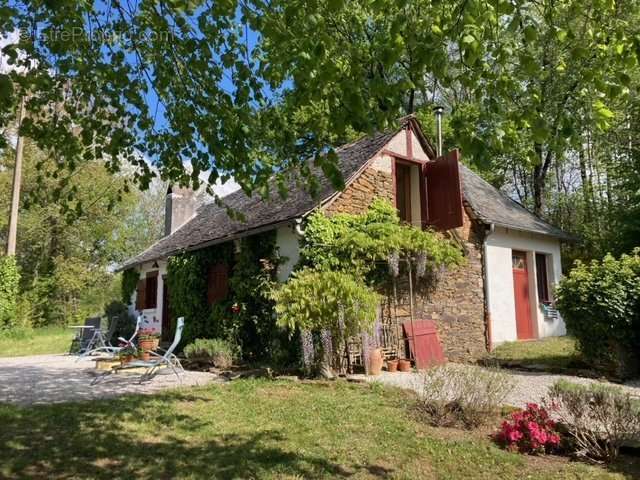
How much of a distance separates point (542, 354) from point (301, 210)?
5.89m

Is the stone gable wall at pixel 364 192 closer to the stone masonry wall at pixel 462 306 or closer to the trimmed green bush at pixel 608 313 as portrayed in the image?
the stone masonry wall at pixel 462 306

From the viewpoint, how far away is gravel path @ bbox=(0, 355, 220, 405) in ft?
22.7

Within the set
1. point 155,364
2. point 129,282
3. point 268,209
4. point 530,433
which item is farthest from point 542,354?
point 129,282

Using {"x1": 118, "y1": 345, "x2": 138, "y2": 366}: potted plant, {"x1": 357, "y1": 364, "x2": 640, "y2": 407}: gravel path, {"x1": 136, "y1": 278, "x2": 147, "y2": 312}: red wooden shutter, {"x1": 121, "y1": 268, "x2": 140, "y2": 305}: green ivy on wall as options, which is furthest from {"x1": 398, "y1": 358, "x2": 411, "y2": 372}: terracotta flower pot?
{"x1": 121, "y1": 268, "x2": 140, "y2": 305}: green ivy on wall

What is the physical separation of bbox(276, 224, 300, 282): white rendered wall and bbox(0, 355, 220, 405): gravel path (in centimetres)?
244

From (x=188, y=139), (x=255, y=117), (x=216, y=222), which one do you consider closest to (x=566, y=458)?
(x=255, y=117)

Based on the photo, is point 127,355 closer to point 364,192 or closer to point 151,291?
point 364,192

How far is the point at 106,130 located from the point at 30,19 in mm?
1153

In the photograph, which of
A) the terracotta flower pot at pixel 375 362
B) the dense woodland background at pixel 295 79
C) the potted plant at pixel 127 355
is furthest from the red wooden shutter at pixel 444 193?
the potted plant at pixel 127 355

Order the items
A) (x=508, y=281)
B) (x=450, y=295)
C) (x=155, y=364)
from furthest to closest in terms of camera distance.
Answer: (x=508, y=281) < (x=450, y=295) < (x=155, y=364)

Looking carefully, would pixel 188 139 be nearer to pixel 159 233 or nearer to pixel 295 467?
pixel 295 467

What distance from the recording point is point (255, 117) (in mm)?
4438

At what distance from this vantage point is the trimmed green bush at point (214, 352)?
9500 millimetres

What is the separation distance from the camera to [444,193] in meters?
10.9
